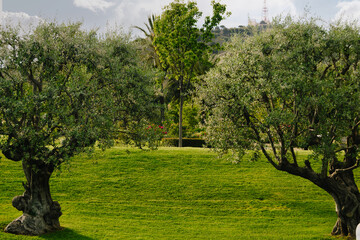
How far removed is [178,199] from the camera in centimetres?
2833

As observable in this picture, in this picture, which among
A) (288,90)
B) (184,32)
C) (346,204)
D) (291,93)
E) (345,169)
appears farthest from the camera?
(184,32)

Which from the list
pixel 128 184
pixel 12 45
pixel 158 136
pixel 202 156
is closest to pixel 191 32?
pixel 202 156

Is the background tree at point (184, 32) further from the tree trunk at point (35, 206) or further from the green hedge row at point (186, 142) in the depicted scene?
the tree trunk at point (35, 206)

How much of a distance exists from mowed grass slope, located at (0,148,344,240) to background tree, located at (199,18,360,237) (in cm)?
591

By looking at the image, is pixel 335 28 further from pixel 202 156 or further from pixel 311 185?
pixel 202 156

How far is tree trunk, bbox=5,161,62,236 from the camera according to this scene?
2062cm

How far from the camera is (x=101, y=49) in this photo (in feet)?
64.3

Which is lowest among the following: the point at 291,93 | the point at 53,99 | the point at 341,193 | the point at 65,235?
the point at 65,235

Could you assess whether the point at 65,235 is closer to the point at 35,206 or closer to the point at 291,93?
the point at 35,206

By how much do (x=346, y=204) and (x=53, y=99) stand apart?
17061 mm

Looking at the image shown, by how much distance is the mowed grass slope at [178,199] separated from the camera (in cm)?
2291

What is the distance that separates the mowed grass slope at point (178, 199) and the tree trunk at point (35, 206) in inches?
28.0

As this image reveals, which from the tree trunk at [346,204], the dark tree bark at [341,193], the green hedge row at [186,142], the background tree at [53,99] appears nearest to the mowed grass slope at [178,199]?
the tree trunk at [346,204]

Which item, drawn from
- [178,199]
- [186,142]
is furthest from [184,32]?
[178,199]
